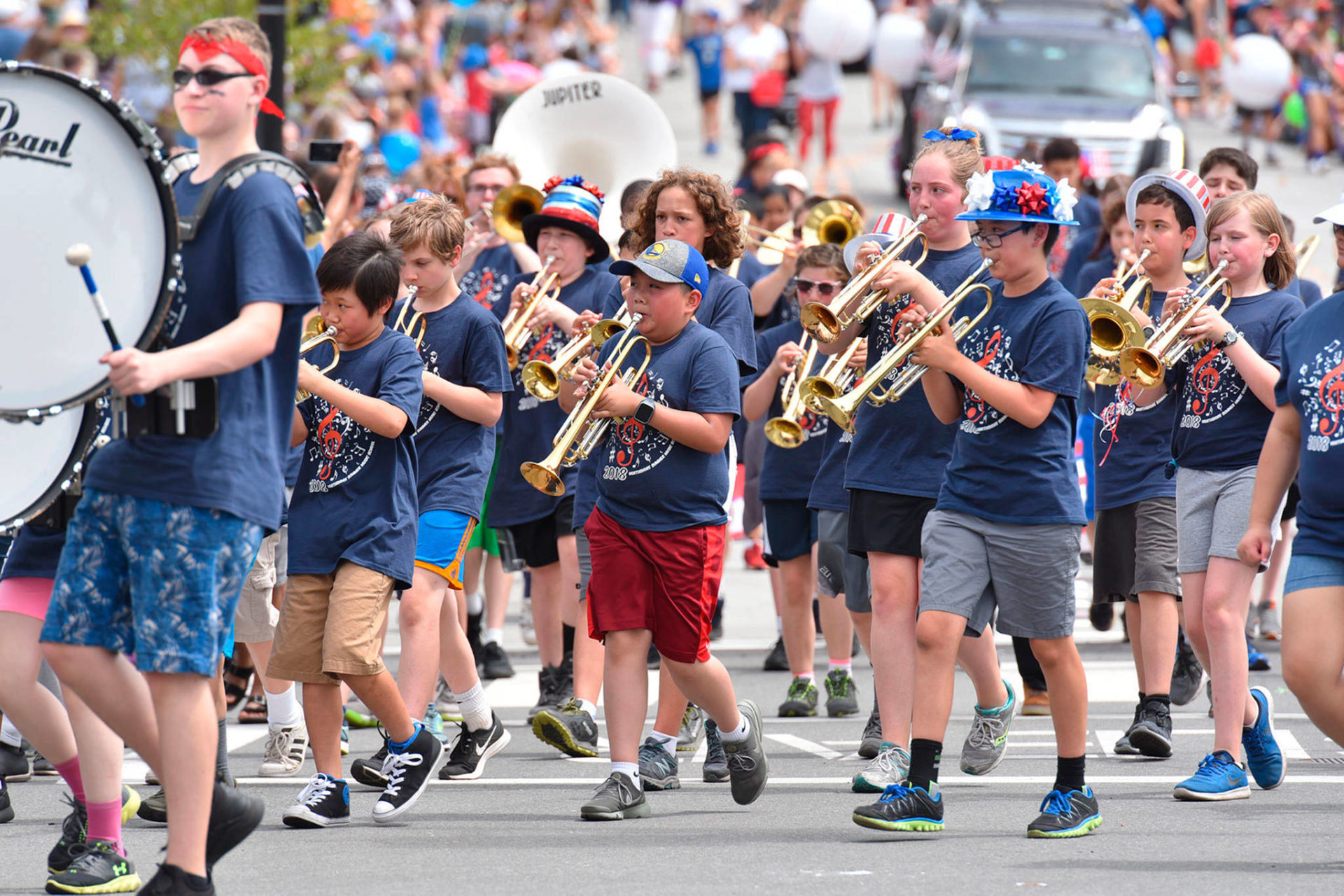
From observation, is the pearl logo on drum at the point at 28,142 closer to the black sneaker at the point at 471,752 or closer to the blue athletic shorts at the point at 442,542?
the blue athletic shorts at the point at 442,542

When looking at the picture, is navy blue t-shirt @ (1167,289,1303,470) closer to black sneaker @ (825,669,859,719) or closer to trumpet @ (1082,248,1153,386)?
trumpet @ (1082,248,1153,386)

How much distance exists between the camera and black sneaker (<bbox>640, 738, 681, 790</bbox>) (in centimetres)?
629

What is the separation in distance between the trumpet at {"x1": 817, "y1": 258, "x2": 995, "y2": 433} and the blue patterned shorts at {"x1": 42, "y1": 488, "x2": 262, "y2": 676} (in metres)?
1.99

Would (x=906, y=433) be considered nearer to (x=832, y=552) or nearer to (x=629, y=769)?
(x=832, y=552)

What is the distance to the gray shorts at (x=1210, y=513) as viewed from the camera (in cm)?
607

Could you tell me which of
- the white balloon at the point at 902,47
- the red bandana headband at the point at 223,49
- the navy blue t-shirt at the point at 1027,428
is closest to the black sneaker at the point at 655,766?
the navy blue t-shirt at the point at 1027,428

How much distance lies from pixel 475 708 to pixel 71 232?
288 cm

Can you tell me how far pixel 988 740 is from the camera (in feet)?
20.8

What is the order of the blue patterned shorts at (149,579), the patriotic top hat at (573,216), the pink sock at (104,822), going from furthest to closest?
the patriotic top hat at (573,216) < the pink sock at (104,822) < the blue patterned shorts at (149,579)

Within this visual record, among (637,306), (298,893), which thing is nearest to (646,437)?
(637,306)

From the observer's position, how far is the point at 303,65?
15648 millimetres

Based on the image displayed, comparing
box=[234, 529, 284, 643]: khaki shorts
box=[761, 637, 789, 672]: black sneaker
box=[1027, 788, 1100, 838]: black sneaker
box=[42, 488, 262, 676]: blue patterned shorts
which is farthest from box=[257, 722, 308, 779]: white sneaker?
box=[761, 637, 789, 672]: black sneaker

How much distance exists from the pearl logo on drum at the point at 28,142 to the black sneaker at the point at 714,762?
3260mm

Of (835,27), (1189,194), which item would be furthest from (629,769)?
(835,27)
